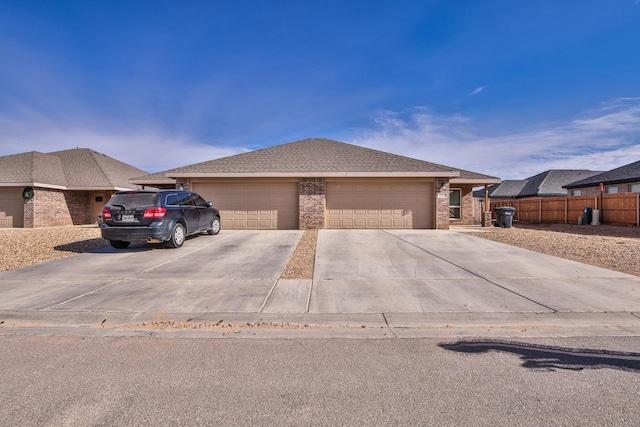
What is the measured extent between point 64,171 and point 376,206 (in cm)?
2023

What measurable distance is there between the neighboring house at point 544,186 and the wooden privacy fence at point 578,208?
630 inches

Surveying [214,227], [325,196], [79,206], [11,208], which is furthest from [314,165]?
[11,208]

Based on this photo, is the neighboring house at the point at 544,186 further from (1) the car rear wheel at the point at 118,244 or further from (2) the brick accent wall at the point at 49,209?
(2) the brick accent wall at the point at 49,209

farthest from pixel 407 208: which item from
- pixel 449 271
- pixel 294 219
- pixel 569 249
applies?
pixel 449 271

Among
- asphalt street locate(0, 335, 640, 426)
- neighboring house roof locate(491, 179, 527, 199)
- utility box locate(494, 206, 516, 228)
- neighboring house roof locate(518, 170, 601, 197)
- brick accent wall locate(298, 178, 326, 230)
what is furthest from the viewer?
neighboring house roof locate(491, 179, 527, 199)

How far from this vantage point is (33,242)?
433 inches

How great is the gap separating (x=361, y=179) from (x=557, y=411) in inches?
523

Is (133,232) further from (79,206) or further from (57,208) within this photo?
(79,206)

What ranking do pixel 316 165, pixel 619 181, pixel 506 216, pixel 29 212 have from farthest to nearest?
pixel 619 181
pixel 29 212
pixel 506 216
pixel 316 165

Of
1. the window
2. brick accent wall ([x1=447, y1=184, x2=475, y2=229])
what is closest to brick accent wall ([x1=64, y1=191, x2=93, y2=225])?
the window

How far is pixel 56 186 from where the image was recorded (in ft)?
62.5

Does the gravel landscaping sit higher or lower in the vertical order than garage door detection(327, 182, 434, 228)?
lower

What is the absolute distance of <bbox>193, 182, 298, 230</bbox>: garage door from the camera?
50.6 ft

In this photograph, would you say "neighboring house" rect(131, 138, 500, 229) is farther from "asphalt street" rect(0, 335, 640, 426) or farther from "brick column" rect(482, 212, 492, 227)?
"asphalt street" rect(0, 335, 640, 426)
